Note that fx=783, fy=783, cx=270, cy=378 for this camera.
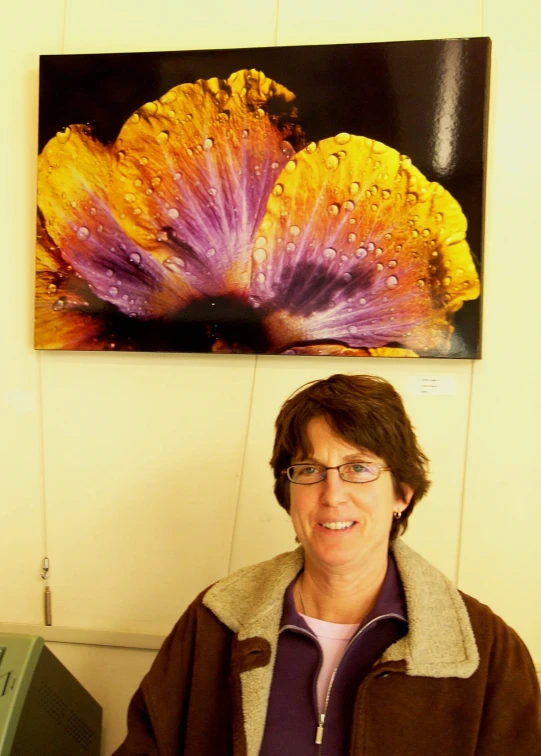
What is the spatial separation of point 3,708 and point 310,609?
57 centimetres

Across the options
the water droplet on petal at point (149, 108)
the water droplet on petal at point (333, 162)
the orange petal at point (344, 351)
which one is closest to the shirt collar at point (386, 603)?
the orange petal at point (344, 351)

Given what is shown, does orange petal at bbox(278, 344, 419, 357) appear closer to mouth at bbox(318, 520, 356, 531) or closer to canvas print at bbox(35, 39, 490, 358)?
canvas print at bbox(35, 39, 490, 358)

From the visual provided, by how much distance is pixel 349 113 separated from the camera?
1.80m

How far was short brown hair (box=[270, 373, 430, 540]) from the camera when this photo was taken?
1.36 metres

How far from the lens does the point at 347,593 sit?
4.52ft

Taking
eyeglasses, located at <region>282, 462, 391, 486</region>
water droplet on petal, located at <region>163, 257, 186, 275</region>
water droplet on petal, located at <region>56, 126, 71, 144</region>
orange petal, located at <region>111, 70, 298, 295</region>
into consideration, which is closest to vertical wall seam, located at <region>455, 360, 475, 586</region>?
eyeglasses, located at <region>282, 462, 391, 486</region>

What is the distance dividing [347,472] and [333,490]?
0.15 feet

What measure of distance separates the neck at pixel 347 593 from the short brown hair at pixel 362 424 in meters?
0.12

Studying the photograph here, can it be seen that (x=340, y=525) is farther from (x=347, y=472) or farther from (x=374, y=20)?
(x=374, y=20)

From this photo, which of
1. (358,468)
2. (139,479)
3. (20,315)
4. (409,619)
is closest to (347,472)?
(358,468)

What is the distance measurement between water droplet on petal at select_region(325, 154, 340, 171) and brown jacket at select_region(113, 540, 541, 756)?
0.87 meters

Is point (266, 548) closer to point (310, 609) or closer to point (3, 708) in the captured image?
point (310, 609)

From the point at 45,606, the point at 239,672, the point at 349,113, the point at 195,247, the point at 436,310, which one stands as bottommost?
the point at 45,606

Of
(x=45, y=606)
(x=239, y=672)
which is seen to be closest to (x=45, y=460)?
(x=45, y=606)
